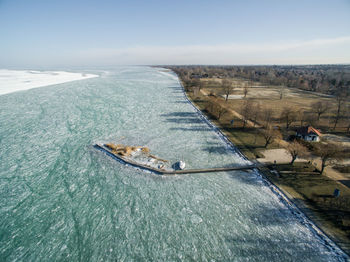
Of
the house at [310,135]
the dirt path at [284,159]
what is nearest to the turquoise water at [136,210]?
the dirt path at [284,159]

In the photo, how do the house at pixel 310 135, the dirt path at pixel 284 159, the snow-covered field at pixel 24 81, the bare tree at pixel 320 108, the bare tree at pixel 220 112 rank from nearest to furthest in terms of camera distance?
the dirt path at pixel 284 159 → the house at pixel 310 135 → the bare tree at pixel 320 108 → the bare tree at pixel 220 112 → the snow-covered field at pixel 24 81

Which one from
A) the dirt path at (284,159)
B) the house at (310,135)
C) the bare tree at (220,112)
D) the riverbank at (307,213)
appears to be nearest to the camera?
the riverbank at (307,213)

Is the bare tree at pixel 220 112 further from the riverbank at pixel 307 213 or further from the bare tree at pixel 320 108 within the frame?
the bare tree at pixel 320 108

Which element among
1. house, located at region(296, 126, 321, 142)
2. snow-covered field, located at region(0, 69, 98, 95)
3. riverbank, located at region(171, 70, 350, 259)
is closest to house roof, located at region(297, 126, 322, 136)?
house, located at region(296, 126, 321, 142)

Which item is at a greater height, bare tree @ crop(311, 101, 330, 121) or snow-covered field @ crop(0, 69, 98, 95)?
snow-covered field @ crop(0, 69, 98, 95)

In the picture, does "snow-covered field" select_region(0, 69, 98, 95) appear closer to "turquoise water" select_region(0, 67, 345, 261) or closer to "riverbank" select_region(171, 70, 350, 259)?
"turquoise water" select_region(0, 67, 345, 261)

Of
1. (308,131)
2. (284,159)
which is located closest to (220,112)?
(308,131)

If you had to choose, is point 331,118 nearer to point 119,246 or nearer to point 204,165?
point 204,165

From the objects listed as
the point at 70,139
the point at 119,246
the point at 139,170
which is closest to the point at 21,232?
the point at 119,246

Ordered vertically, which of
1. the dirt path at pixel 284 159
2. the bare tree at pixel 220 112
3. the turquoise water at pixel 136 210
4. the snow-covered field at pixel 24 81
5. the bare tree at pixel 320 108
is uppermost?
the snow-covered field at pixel 24 81
